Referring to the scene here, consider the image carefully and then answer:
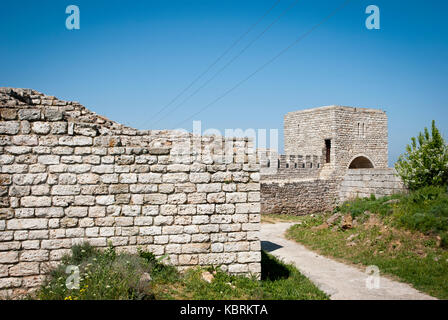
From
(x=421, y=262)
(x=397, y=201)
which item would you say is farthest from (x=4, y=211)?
(x=397, y=201)

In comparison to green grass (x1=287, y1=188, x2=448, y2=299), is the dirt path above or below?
below

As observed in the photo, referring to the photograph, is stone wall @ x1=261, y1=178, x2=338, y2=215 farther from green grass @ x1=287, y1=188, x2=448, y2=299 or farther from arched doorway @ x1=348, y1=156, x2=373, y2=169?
Result: green grass @ x1=287, y1=188, x2=448, y2=299

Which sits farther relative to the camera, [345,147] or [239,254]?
[345,147]

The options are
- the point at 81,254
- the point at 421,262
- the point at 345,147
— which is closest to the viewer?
the point at 81,254

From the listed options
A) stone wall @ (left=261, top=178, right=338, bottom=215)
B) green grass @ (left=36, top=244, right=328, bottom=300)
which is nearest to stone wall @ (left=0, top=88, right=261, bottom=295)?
green grass @ (left=36, top=244, right=328, bottom=300)

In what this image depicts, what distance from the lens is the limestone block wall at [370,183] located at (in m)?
12.1

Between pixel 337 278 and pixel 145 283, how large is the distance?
14.7 ft

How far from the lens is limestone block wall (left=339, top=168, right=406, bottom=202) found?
12.1 m

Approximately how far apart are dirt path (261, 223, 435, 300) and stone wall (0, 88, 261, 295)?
5.74 feet
